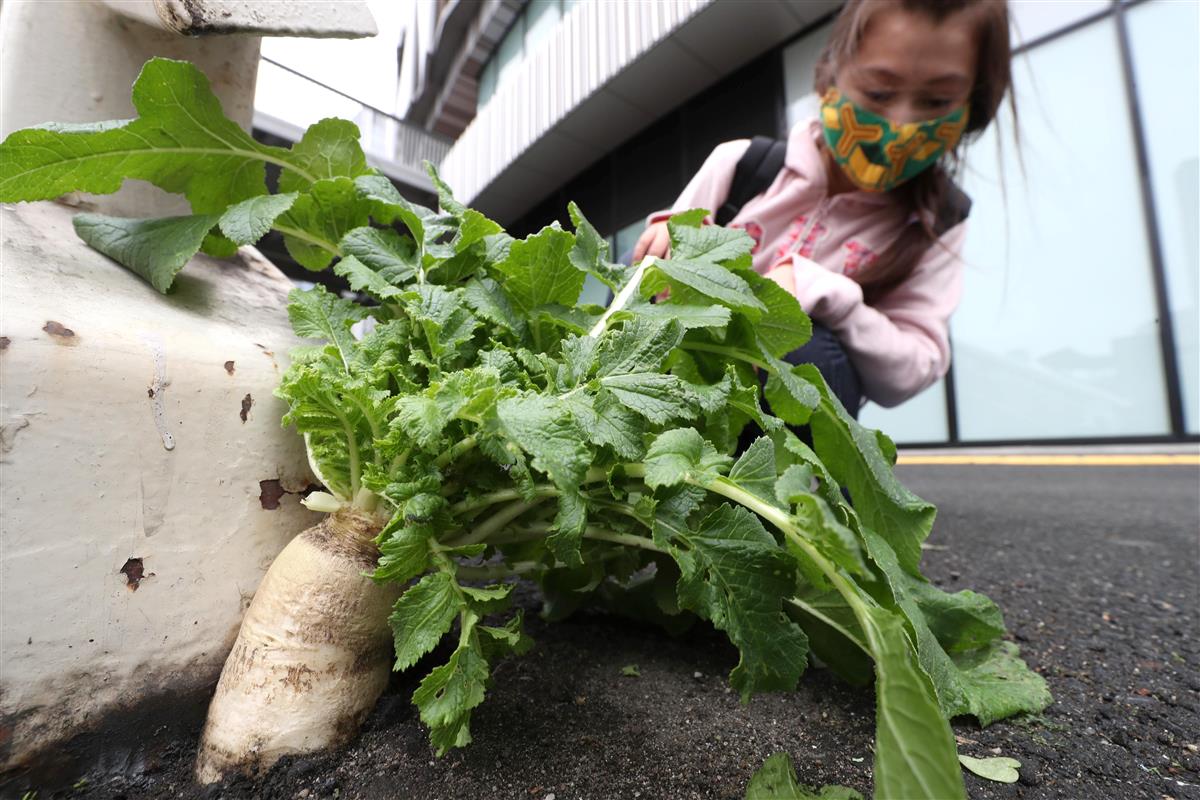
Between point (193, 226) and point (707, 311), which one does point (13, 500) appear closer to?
point (193, 226)

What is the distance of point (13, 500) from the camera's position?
602 mm

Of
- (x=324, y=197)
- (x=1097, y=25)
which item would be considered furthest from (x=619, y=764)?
(x=1097, y=25)

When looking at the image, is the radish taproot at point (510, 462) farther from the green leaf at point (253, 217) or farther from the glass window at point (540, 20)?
the glass window at point (540, 20)

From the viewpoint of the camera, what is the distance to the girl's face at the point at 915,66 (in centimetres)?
130

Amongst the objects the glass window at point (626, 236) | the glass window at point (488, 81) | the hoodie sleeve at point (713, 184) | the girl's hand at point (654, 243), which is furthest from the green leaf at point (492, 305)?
the glass window at point (488, 81)

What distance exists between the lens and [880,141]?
136cm

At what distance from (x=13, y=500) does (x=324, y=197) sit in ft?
1.70

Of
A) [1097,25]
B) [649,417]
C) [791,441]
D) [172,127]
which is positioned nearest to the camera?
[649,417]

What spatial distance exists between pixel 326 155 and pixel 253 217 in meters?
0.20

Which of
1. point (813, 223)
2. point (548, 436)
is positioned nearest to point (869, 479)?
point (548, 436)

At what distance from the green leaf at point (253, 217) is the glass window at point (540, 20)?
4.20 m

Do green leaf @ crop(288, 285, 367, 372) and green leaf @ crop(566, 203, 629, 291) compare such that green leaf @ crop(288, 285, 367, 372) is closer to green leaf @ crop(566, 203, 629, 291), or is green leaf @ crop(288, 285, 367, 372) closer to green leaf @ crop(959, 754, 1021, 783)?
green leaf @ crop(566, 203, 629, 291)

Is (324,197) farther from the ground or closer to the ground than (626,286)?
farther from the ground

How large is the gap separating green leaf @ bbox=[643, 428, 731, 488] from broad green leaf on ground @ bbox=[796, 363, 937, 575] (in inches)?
10.1
